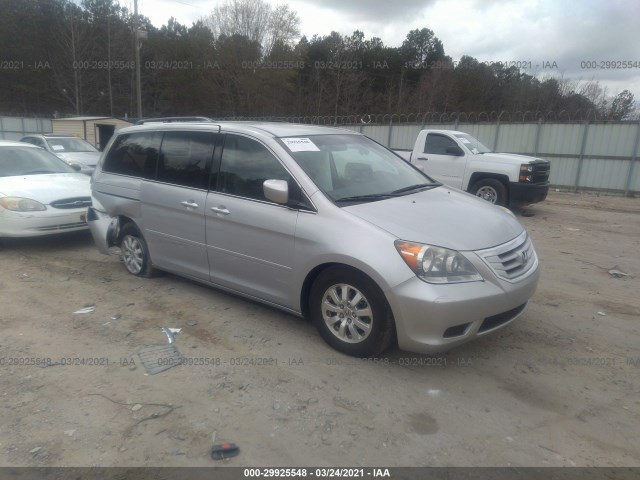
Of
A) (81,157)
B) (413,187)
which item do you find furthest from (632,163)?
(81,157)

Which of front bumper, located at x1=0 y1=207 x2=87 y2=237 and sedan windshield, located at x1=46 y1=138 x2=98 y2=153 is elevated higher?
sedan windshield, located at x1=46 y1=138 x2=98 y2=153

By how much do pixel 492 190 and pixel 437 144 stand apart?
5.58 feet

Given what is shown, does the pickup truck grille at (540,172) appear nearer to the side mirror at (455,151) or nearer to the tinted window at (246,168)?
the side mirror at (455,151)

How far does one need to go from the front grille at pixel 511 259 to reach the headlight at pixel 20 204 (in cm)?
607

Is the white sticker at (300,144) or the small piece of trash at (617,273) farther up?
the white sticker at (300,144)

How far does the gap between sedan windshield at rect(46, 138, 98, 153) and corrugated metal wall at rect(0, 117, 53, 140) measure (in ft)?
51.1

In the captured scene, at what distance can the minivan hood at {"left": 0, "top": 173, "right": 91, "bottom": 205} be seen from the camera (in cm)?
663

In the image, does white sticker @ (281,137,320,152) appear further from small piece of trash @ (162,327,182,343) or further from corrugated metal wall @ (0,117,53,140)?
corrugated metal wall @ (0,117,53,140)

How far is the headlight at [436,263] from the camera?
3.23 metres

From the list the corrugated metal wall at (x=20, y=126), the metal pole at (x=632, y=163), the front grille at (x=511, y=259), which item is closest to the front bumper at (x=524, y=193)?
the metal pole at (x=632, y=163)

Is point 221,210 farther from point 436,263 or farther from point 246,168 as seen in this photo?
point 436,263

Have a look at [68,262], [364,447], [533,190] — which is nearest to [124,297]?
[68,262]

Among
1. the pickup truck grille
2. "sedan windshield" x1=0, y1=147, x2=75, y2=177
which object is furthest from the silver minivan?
the pickup truck grille

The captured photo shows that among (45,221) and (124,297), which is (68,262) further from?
(124,297)
